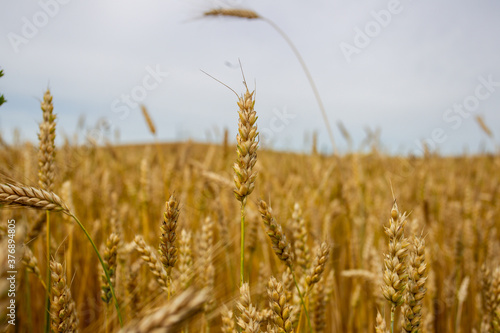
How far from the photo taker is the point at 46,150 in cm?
97

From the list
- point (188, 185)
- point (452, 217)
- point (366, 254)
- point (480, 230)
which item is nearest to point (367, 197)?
point (452, 217)

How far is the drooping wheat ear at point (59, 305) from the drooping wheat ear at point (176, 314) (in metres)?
0.39

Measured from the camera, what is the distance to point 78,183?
3.03 metres

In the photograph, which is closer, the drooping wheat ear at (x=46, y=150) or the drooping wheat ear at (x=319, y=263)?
the drooping wheat ear at (x=319, y=263)

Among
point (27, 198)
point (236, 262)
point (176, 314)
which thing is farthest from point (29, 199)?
point (236, 262)

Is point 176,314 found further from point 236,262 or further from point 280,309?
point 236,262

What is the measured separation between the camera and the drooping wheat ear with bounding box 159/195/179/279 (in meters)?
0.72

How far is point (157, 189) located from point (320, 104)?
1.69 meters

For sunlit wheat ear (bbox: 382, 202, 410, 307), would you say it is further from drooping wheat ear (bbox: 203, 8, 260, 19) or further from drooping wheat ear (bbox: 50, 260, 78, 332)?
drooping wheat ear (bbox: 203, 8, 260, 19)

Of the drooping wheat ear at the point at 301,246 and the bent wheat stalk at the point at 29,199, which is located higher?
the bent wheat stalk at the point at 29,199

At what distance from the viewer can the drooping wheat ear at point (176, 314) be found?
41 cm

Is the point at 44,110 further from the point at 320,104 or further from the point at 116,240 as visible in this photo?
the point at 320,104
